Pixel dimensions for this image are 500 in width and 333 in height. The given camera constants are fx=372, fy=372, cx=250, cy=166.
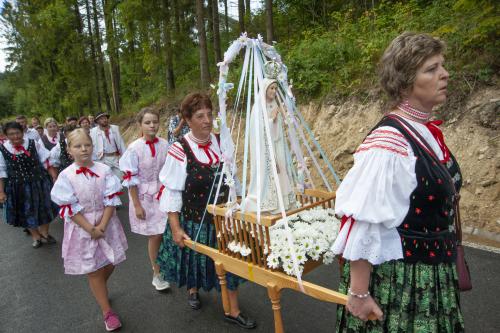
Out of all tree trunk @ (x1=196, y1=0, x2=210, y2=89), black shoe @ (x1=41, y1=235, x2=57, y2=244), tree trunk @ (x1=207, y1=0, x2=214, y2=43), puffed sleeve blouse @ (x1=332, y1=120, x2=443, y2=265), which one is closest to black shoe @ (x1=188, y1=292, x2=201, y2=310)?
puffed sleeve blouse @ (x1=332, y1=120, x2=443, y2=265)

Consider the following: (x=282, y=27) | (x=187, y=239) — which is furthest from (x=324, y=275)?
(x=282, y=27)

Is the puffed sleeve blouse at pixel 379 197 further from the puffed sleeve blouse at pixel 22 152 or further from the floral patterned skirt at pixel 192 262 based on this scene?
the puffed sleeve blouse at pixel 22 152

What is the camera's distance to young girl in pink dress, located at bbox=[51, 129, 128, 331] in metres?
3.16

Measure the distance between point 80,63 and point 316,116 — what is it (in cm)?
1660

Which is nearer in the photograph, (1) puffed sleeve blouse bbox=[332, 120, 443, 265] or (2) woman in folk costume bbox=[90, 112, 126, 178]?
(1) puffed sleeve blouse bbox=[332, 120, 443, 265]

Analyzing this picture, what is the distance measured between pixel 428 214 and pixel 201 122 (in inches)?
77.3

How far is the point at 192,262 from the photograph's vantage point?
3322 mm

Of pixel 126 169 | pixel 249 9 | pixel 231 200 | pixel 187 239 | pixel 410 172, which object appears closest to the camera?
pixel 410 172

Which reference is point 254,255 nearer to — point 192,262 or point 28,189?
point 192,262

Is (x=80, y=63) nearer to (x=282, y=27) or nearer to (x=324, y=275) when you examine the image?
(x=282, y=27)

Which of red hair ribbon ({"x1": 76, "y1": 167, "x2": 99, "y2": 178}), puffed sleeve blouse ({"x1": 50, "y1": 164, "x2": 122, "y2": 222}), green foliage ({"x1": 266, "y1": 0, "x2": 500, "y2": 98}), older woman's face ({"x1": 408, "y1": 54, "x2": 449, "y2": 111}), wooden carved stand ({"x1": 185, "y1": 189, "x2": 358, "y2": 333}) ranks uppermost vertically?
green foliage ({"x1": 266, "y1": 0, "x2": 500, "y2": 98})

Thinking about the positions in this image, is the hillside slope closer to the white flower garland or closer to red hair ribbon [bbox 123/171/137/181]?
the white flower garland

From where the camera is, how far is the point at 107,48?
18.4m

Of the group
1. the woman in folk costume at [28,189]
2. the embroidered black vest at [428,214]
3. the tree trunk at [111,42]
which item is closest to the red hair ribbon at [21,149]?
the woman in folk costume at [28,189]
